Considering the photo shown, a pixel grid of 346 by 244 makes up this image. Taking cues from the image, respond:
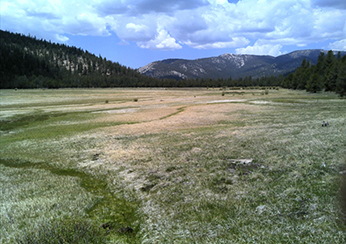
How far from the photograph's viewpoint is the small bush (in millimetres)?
8477

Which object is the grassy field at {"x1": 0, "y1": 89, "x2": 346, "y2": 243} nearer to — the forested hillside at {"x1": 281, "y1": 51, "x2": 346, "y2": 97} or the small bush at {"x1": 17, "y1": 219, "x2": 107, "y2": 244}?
the small bush at {"x1": 17, "y1": 219, "x2": 107, "y2": 244}

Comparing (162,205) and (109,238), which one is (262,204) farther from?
(109,238)

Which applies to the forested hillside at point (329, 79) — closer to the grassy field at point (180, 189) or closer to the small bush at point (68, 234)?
the grassy field at point (180, 189)

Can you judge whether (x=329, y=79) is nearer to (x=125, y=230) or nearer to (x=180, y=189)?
(x=180, y=189)

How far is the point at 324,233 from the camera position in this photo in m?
8.84

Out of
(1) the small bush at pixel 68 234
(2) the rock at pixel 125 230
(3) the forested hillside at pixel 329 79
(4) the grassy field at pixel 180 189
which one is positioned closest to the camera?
(1) the small bush at pixel 68 234

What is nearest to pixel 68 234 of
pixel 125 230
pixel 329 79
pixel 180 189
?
pixel 125 230

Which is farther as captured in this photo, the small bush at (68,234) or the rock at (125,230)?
the rock at (125,230)

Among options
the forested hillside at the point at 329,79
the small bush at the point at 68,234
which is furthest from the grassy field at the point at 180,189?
the forested hillside at the point at 329,79

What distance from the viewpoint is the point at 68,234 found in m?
8.78

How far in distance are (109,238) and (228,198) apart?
6.71 m

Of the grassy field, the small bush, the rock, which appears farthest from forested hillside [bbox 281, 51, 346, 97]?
the small bush

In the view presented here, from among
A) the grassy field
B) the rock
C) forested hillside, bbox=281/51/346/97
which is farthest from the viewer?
forested hillside, bbox=281/51/346/97

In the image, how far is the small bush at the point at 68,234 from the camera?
8.48 metres
